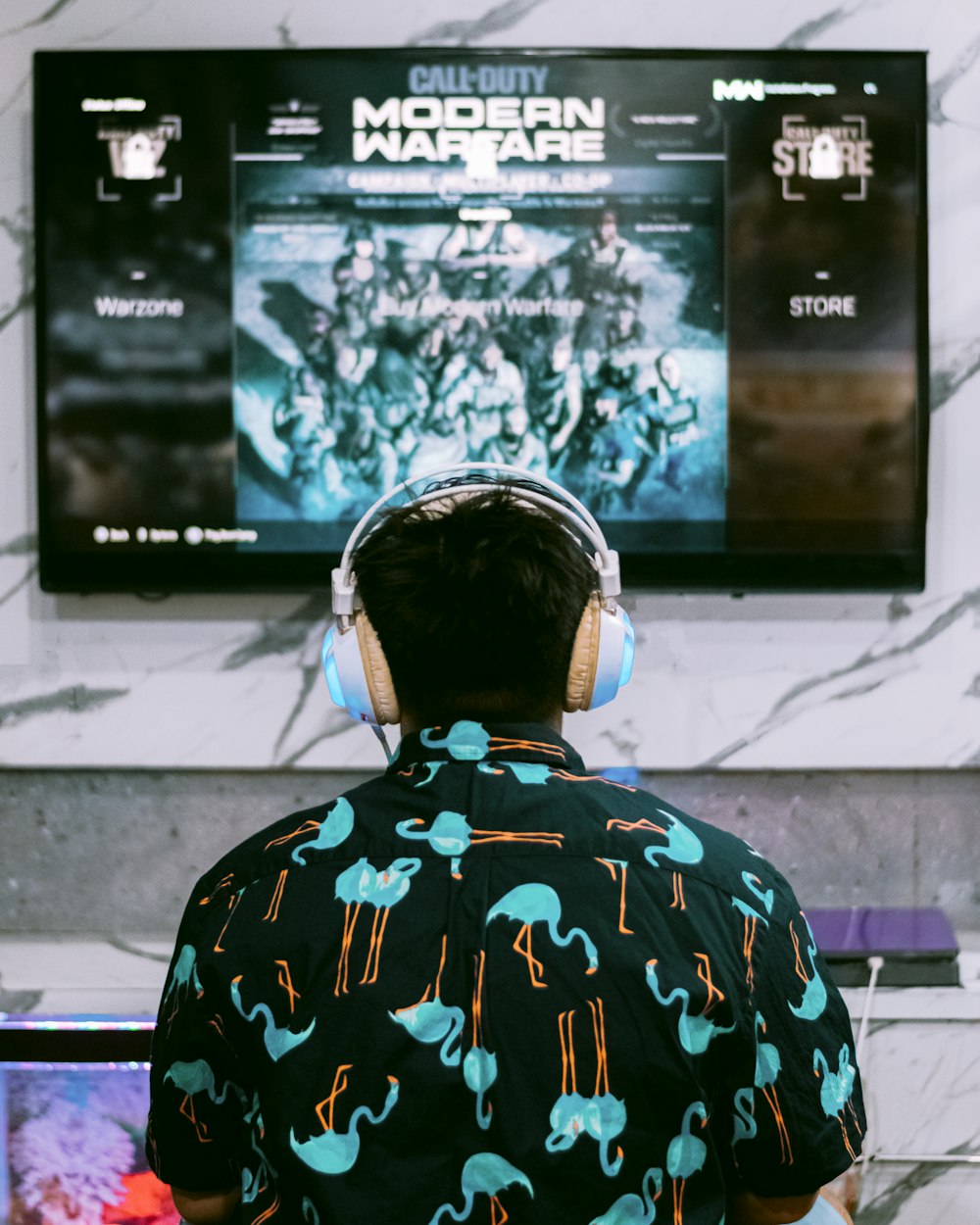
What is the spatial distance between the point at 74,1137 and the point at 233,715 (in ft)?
2.76

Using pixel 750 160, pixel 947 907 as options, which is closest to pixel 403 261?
pixel 750 160

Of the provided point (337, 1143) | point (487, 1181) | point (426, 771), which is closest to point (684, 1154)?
point (487, 1181)

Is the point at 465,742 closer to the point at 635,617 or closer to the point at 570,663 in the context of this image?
the point at 570,663

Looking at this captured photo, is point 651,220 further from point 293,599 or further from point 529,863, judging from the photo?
point 529,863

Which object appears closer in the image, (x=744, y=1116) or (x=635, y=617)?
(x=744, y=1116)

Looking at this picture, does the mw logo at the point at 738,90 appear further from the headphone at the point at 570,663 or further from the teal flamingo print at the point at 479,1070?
the teal flamingo print at the point at 479,1070

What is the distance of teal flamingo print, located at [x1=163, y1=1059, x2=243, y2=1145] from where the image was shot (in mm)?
1095

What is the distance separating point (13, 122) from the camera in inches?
Answer: 97.0

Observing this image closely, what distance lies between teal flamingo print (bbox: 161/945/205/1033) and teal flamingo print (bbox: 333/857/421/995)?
0.14 metres

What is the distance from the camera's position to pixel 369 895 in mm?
1032

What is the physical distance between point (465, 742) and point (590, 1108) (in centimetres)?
33

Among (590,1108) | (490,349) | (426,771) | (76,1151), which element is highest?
(490,349)

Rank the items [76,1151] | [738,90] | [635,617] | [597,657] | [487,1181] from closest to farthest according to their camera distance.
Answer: [487,1181] < [597,657] < [76,1151] < [738,90] < [635,617]

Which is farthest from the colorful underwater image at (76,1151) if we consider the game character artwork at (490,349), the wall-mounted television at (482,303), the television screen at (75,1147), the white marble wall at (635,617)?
the game character artwork at (490,349)
